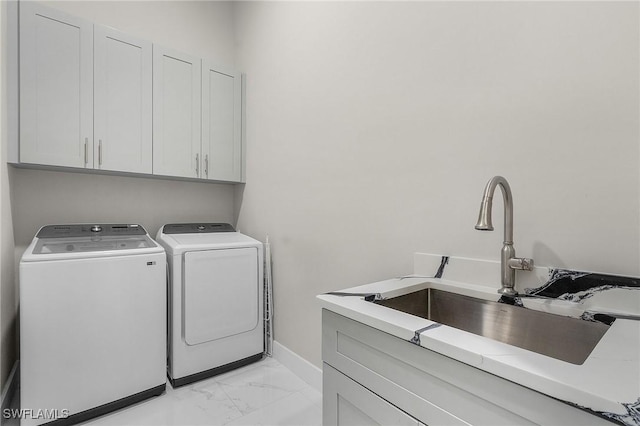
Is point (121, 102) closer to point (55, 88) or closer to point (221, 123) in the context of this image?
point (55, 88)

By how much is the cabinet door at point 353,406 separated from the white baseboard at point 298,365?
3.40ft

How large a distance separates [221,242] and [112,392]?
1060 millimetres

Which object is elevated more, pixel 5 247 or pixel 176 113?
pixel 176 113

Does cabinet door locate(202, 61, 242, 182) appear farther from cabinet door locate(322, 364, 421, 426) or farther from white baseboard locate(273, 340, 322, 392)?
→ cabinet door locate(322, 364, 421, 426)

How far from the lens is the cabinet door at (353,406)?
879 millimetres

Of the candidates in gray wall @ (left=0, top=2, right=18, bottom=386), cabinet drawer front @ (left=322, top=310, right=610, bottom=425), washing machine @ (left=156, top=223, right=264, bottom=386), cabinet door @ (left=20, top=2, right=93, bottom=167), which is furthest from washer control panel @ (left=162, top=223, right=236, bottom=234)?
cabinet drawer front @ (left=322, top=310, right=610, bottom=425)

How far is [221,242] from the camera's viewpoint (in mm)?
2342

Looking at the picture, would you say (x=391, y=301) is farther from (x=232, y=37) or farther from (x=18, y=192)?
(x=232, y=37)

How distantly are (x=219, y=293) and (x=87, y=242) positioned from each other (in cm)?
87

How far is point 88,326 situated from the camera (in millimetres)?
1758

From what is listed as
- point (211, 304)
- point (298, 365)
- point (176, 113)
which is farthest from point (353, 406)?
point (176, 113)

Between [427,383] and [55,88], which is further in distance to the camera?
[55,88]

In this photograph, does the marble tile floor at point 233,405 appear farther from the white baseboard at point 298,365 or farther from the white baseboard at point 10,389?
the white baseboard at point 10,389

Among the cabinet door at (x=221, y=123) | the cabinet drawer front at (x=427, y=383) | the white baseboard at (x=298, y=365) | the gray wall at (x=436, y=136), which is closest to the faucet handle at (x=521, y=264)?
the gray wall at (x=436, y=136)
